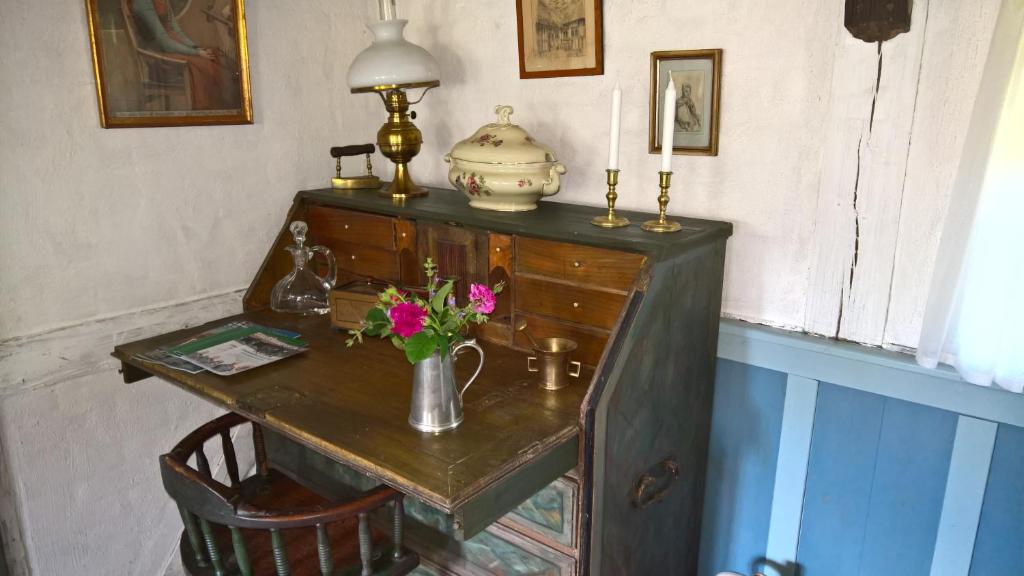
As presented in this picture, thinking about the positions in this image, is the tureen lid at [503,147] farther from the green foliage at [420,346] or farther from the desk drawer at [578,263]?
the green foliage at [420,346]

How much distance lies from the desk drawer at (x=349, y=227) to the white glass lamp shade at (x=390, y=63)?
1.21 ft

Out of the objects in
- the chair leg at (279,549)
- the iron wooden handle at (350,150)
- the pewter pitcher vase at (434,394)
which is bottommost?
the chair leg at (279,549)

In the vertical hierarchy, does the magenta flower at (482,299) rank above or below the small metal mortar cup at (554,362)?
above

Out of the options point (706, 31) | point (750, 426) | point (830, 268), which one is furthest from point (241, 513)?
point (706, 31)

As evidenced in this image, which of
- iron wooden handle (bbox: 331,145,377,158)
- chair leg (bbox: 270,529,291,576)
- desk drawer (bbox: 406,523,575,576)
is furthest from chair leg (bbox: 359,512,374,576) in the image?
iron wooden handle (bbox: 331,145,377,158)

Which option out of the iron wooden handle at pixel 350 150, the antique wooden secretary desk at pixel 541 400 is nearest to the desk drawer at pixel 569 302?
the antique wooden secretary desk at pixel 541 400

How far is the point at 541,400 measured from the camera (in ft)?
4.86

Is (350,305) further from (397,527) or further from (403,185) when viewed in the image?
(397,527)

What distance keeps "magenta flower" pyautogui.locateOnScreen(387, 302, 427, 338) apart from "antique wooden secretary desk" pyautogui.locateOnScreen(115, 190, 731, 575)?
21 centimetres

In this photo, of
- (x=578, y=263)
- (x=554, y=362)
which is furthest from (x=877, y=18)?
(x=554, y=362)

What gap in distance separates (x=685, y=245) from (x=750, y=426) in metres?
0.58

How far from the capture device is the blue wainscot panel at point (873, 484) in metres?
1.54

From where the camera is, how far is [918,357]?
57.7 inches

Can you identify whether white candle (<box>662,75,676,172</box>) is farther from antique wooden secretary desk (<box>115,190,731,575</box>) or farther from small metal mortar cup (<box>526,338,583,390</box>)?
small metal mortar cup (<box>526,338,583,390</box>)
